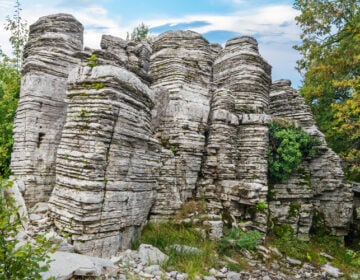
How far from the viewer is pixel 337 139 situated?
65.3 ft

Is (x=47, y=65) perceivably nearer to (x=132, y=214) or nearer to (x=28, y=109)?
(x=28, y=109)

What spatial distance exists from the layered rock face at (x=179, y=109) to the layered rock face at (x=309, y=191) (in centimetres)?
471

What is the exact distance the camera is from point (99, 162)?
698 centimetres

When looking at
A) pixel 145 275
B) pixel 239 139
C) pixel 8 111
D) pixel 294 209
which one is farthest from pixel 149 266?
pixel 8 111

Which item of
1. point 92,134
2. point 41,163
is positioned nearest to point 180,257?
point 92,134

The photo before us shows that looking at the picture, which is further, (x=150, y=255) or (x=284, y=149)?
(x=284, y=149)

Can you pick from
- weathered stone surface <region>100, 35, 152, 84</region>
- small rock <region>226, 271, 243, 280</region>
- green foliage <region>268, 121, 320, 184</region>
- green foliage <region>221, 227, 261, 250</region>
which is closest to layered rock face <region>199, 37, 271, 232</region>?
green foliage <region>268, 121, 320, 184</region>

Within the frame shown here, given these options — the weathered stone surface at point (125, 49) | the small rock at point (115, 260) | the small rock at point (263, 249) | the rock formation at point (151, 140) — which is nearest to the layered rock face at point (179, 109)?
the rock formation at point (151, 140)

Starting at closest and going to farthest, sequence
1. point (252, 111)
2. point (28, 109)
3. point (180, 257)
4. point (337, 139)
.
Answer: point (180, 257), point (28, 109), point (252, 111), point (337, 139)

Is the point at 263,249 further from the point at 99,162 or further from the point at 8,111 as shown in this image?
the point at 8,111

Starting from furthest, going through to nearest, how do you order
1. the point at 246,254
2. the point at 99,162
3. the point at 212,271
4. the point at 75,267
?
the point at 246,254 < the point at 212,271 < the point at 99,162 < the point at 75,267

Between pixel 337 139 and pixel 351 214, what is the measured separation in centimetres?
763

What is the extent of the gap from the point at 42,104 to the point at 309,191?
12097 millimetres

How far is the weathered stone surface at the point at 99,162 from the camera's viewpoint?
22.2 ft
